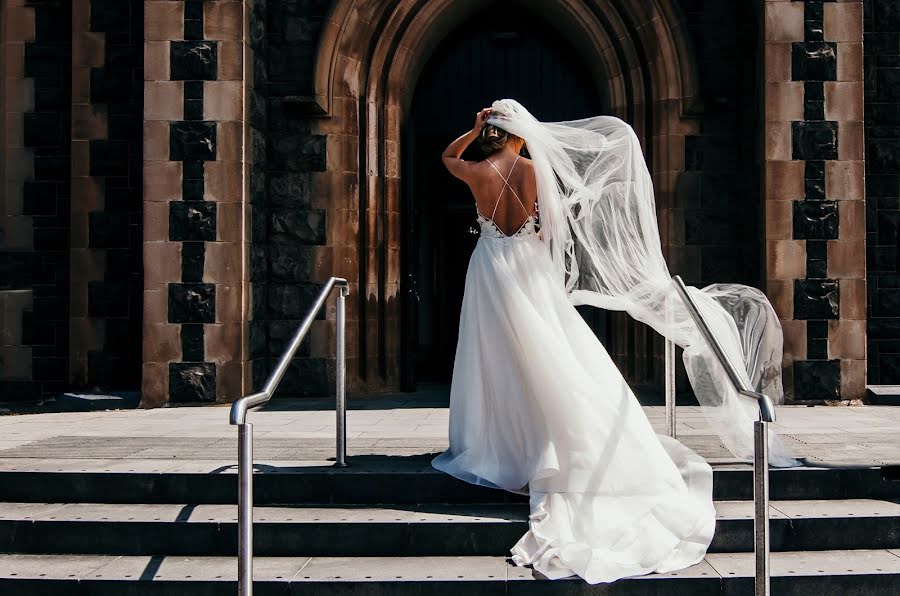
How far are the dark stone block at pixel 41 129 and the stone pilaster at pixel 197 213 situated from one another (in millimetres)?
1350

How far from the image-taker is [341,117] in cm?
958

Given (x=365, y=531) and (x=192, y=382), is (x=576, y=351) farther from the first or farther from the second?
(x=192, y=382)

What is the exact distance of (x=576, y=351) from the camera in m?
5.09

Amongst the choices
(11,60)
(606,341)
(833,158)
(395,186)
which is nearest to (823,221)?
(833,158)

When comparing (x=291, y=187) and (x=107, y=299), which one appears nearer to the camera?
(x=107, y=299)

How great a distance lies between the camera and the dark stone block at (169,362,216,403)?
28.9ft

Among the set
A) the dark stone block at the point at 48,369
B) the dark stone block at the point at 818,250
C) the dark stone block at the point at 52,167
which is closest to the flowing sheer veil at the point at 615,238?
the dark stone block at the point at 818,250

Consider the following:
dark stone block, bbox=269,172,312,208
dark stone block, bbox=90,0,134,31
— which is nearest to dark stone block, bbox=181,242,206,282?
dark stone block, bbox=269,172,312,208

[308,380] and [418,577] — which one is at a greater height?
[308,380]

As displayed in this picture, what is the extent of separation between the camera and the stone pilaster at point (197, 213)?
8836 millimetres

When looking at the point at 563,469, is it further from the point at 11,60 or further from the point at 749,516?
the point at 11,60

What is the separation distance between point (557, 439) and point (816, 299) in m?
4.96

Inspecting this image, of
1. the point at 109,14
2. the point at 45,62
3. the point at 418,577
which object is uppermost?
the point at 109,14

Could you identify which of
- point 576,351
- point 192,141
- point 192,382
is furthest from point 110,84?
point 576,351
